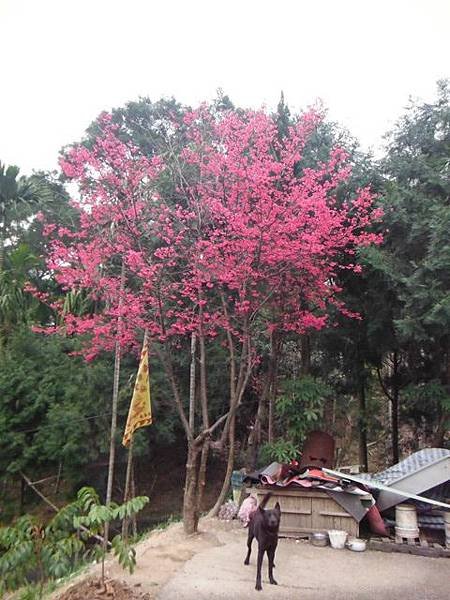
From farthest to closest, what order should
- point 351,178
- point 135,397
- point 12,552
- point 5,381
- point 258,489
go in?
point 5,381 → point 351,178 → point 258,489 → point 135,397 → point 12,552

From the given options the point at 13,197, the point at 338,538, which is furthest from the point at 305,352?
the point at 13,197

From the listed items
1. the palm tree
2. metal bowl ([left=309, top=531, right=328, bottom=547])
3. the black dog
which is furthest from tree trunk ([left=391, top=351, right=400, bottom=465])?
the palm tree

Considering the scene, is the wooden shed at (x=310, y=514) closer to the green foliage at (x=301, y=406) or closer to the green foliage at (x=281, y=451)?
the green foliage at (x=281, y=451)

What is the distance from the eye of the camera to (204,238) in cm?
980

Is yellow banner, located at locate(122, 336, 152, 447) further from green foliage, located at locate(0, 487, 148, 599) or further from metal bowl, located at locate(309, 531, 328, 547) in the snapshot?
metal bowl, located at locate(309, 531, 328, 547)

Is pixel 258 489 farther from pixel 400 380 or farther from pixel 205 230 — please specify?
pixel 400 380

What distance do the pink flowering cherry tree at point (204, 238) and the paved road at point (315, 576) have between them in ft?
6.03

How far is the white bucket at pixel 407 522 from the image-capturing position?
749 centimetres

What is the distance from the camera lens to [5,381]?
42.1 ft

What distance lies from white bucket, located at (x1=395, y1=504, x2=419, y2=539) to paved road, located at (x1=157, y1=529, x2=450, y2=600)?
1.52 ft

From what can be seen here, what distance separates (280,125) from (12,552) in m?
10.9

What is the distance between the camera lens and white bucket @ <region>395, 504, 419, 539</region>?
7.49 meters

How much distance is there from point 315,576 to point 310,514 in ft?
6.12

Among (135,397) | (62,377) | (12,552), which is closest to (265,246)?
(135,397)
